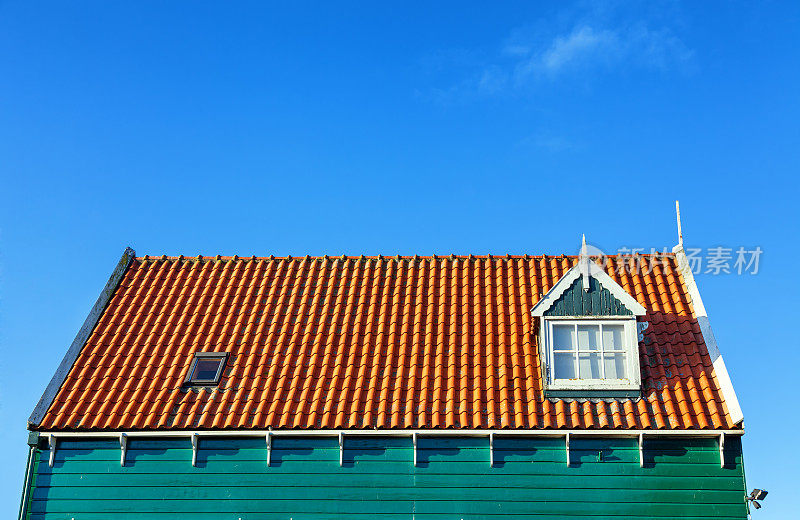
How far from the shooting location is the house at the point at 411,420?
13617 millimetres

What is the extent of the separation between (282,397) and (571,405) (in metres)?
5.68

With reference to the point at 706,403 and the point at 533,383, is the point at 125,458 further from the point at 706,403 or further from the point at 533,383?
the point at 706,403

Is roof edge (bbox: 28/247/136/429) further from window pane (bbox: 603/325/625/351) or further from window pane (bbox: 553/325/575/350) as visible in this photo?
window pane (bbox: 603/325/625/351)

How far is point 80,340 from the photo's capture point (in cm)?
1650

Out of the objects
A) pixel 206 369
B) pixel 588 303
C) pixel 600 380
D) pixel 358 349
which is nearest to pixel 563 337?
pixel 588 303

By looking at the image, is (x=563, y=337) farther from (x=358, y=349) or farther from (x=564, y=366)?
(x=358, y=349)

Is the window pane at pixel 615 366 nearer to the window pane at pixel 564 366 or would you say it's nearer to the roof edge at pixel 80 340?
the window pane at pixel 564 366

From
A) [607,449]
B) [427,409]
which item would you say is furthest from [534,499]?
[427,409]

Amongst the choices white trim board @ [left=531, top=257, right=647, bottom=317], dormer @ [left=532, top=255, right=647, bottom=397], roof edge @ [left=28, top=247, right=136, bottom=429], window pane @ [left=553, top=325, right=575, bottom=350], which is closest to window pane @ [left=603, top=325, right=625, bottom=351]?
dormer @ [left=532, top=255, right=647, bottom=397]

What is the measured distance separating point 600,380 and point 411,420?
375 centimetres

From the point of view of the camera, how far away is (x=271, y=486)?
45.7 feet

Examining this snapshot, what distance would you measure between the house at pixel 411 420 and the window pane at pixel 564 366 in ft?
0.09

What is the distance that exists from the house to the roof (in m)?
0.05

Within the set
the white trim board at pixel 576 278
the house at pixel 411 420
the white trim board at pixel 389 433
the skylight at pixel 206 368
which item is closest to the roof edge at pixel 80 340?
the house at pixel 411 420
